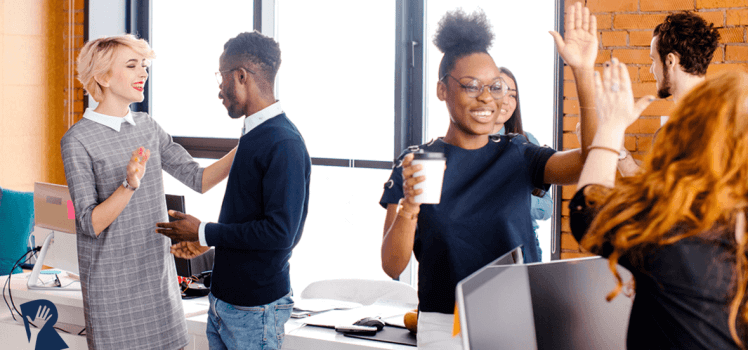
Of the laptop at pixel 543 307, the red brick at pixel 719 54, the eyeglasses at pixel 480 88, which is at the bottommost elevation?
the laptop at pixel 543 307

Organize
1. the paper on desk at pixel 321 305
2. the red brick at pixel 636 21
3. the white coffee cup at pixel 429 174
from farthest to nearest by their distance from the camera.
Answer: the red brick at pixel 636 21 < the paper on desk at pixel 321 305 < the white coffee cup at pixel 429 174

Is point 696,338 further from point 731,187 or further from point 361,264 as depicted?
point 361,264

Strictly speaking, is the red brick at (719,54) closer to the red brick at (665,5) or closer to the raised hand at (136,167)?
the red brick at (665,5)

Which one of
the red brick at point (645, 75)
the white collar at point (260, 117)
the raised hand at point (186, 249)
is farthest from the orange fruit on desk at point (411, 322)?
the red brick at point (645, 75)

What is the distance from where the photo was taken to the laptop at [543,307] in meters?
0.82

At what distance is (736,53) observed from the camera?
2203 millimetres

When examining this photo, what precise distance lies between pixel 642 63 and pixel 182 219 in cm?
183

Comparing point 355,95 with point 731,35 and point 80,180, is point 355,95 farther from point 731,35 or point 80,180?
point 731,35

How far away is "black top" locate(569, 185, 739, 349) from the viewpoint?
771 mm

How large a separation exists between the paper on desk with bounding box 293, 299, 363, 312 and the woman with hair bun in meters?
1.04

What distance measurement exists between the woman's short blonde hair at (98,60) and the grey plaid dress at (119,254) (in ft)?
0.48

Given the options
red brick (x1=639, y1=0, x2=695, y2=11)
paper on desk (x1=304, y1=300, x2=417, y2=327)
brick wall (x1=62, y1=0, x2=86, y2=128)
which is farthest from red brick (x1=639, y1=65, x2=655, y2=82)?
brick wall (x1=62, y1=0, x2=86, y2=128)

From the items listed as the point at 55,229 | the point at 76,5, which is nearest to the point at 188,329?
the point at 55,229

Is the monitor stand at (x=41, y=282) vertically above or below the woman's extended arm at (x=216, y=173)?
below
